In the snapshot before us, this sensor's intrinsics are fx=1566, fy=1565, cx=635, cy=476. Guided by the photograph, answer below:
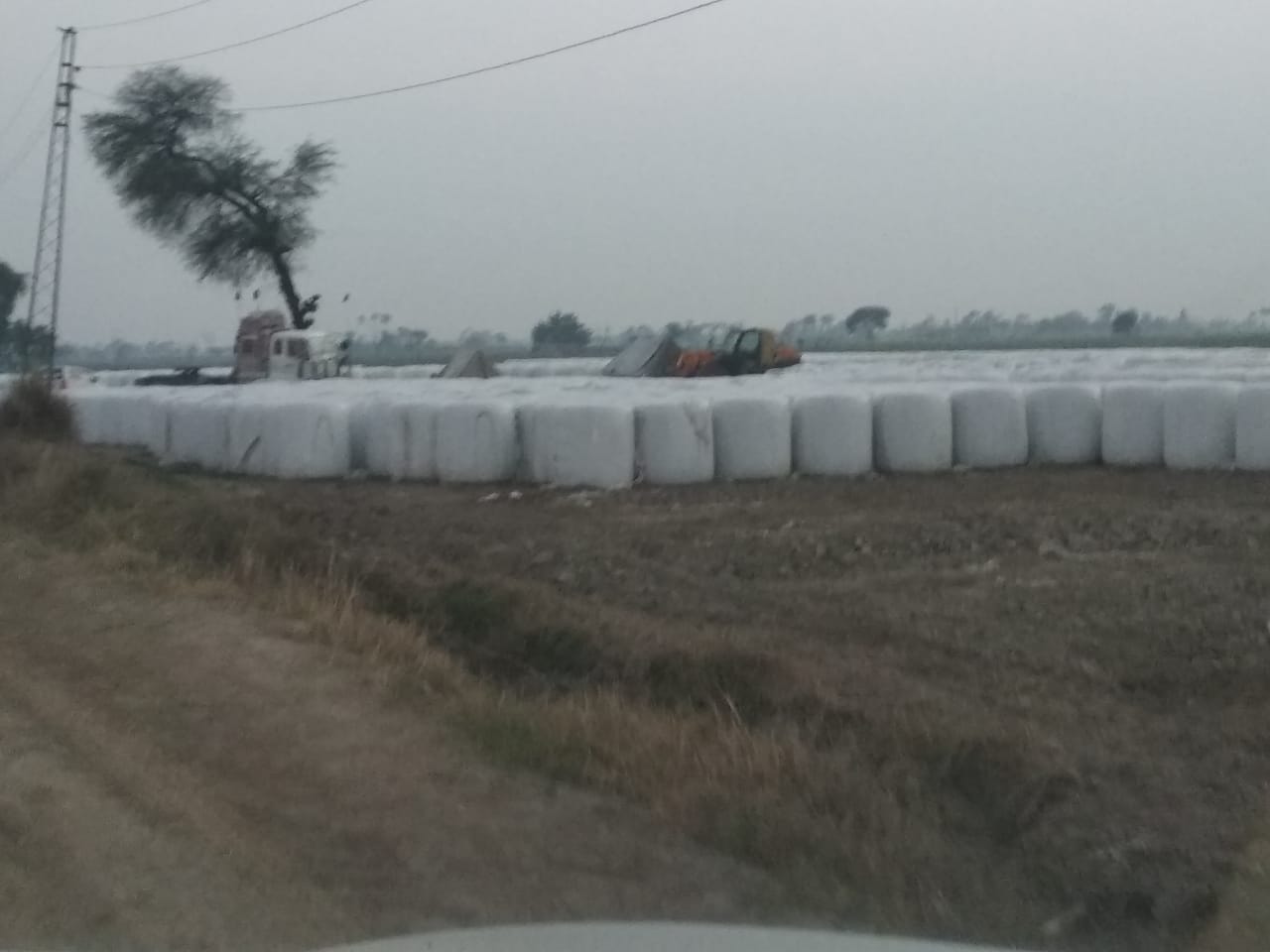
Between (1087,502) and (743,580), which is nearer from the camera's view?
(743,580)

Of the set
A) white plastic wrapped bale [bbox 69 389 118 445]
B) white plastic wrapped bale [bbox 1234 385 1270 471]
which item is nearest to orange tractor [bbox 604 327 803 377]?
white plastic wrapped bale [bbox 69 389 118 445]

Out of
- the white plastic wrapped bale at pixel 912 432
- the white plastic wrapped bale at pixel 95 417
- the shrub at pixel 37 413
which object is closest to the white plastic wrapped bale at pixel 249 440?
the white plastic wrapped bale at pixel 95 417

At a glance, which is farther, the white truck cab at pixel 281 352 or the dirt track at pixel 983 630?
the white truck cab at pixel 281 352

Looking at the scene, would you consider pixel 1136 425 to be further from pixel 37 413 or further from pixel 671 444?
pixel 37 413

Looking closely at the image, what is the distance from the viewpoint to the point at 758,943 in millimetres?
3734

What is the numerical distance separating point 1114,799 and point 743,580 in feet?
18.3

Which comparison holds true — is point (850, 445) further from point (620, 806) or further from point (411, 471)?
point (620, 806)

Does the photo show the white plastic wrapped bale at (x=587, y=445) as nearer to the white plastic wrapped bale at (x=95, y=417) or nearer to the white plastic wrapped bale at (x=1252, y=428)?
the white plastic wrapped bale at (x=1252, y=428)

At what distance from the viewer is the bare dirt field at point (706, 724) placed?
18.7 feet

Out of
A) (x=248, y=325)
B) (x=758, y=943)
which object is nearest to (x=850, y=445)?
(x=758, y=943)

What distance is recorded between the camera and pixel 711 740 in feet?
24.2

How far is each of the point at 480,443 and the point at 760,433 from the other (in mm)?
3137

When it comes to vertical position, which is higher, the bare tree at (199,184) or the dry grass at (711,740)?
the bare tree at (199,184)

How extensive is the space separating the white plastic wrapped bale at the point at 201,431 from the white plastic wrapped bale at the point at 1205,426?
11647 mm
